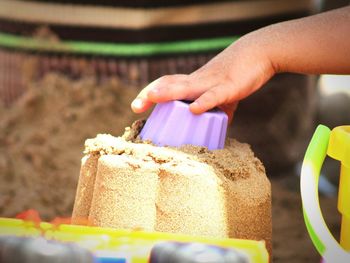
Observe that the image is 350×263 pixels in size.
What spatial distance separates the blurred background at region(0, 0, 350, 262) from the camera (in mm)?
1790

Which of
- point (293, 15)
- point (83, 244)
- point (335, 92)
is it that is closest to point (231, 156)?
point (83, 244)

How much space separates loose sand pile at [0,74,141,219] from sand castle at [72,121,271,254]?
35.8 inches

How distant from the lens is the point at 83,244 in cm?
78

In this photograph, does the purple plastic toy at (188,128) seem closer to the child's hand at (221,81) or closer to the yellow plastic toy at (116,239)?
the child's hand at (221,81)

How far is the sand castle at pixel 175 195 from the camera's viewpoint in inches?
34.6

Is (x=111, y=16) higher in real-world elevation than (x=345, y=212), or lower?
higher

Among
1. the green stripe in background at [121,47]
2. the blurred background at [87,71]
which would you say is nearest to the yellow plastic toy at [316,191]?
the blurred background at [87,71]

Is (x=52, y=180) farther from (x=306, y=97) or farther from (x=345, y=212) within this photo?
(x=345, y=212)

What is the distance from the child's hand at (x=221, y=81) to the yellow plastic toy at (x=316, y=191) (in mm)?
155

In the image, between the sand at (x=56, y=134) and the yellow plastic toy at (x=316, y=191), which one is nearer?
the yellow plastic toy at (x=316, y=191)

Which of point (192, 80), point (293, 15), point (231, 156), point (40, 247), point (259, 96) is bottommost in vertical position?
point (40, 247)

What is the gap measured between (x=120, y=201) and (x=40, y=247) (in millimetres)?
140

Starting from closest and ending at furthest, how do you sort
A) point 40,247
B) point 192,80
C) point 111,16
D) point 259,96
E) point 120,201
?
point 40,247
point 120,201
point 192,80
point 111,16
point 259,96

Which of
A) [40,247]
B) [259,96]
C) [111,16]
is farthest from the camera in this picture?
[259,96]
